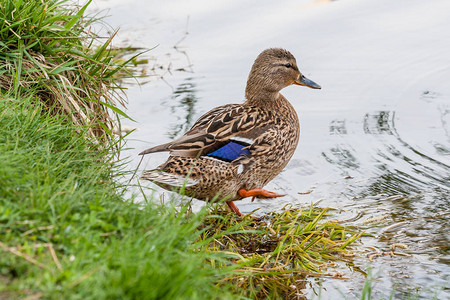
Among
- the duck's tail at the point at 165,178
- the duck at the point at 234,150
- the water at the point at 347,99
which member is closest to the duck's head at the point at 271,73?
the duck at the point at 234,150

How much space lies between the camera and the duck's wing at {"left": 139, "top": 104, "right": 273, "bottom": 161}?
4784 millimetres

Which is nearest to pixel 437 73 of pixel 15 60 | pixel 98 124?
pixel 98 124

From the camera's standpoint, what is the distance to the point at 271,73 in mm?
5598

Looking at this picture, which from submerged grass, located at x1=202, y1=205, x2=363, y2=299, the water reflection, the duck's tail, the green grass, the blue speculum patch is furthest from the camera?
the water reflection

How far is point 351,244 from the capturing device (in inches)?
182

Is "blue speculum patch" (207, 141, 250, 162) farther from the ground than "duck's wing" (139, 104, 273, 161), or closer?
closer

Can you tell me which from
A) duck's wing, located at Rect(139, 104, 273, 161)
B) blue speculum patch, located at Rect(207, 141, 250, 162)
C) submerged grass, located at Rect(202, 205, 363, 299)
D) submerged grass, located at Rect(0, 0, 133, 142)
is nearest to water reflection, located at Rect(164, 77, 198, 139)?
duck's wing, located at Rect(139, 104, 273, 161)

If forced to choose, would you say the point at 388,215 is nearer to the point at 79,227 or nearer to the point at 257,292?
the point at 257,292

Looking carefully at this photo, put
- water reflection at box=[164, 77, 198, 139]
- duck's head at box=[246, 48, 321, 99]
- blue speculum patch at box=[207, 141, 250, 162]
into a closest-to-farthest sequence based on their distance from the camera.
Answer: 1. blue speculum patch at box=[207, 141, 250, 162]
2. duck's head at box=[246, 48, 321, 99]
3. water reflection at box=[164, 77, 198, 139]

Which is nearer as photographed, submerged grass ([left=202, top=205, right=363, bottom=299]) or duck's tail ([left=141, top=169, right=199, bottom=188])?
submerged grass ([left=202, top=205, right=363, bottom=299])

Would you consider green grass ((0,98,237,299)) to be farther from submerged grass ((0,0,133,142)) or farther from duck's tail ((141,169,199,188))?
submerged grass ((0,0,133,142))

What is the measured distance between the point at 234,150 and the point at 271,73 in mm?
996

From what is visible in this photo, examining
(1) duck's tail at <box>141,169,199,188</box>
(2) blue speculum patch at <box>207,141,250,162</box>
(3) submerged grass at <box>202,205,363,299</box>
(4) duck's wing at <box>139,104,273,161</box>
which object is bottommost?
(3) submerged grass at <box>202,205,363,299</box>

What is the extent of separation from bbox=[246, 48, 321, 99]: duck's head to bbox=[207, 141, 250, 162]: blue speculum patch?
80 cm
